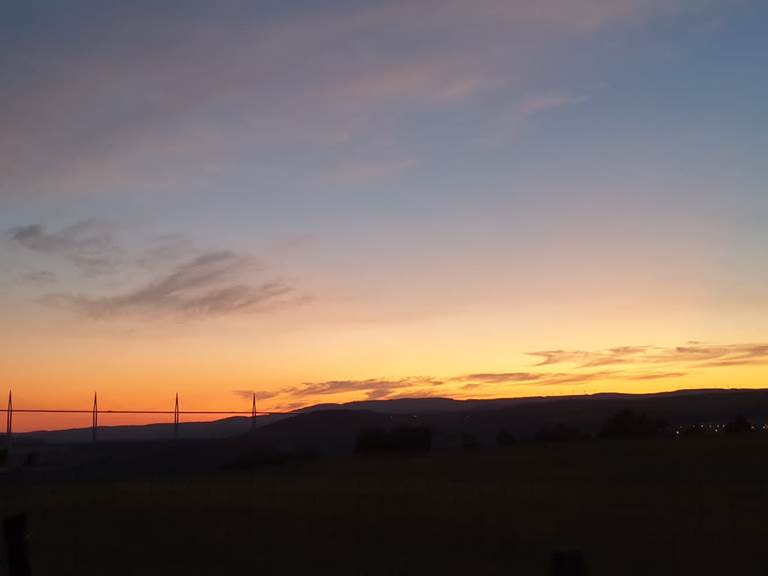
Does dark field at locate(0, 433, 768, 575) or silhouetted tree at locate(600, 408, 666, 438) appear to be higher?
silhouetted tree at locate(600, 408, 666, 438)

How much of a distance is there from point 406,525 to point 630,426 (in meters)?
72.0

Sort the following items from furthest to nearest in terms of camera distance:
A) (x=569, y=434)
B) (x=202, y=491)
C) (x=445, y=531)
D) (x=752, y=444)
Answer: (x=569, y=434) < (x=752, y=444) < (x=202, y=491) < (x=445, y=531)

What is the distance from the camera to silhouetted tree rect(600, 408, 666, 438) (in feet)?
302

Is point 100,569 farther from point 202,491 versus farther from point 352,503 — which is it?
point 202,491

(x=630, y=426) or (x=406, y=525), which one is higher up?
(x=630, y=426)

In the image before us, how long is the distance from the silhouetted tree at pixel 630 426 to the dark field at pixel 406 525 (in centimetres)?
4980

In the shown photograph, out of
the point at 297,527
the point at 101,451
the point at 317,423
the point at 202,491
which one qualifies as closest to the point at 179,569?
the point at 297,527

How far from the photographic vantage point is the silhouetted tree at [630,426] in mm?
91938

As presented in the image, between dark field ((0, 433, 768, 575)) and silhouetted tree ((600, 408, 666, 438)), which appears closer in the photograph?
dark field ((0, 433, 768, 575))

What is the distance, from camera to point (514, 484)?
121ft

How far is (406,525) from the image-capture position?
2473 centimetres

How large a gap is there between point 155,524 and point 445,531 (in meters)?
7.44

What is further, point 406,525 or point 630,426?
point 630,426

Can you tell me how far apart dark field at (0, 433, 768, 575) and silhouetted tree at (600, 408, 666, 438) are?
49.8 m
